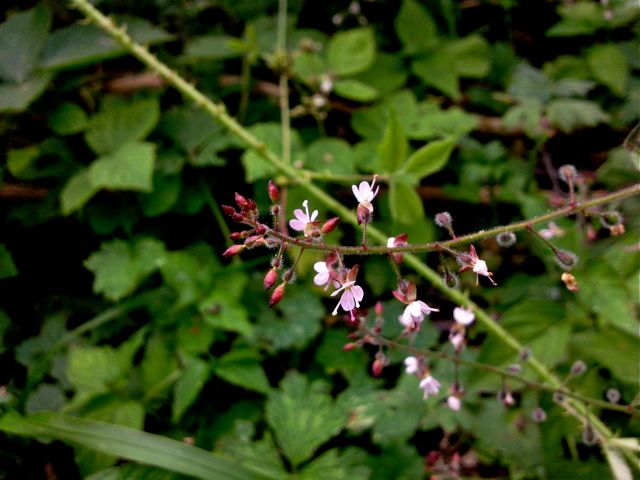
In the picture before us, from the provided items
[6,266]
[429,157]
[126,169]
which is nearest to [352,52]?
[429,157]

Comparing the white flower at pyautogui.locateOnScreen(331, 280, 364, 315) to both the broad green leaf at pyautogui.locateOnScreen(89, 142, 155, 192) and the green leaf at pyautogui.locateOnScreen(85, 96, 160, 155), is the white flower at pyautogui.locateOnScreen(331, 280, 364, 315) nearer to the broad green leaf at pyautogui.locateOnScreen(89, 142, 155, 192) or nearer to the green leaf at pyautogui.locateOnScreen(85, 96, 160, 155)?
the broad green leaf at pyautogui.locateOnScreen(89, 142, 155, 192)

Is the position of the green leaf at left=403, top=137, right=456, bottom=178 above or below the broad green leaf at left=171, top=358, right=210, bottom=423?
above

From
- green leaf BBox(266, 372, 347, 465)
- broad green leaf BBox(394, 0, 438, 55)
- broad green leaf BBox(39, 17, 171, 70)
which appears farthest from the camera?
broad green leaf BBox(394, 0, 438, 55)

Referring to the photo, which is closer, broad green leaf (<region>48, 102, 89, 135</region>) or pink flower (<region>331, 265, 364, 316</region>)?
pink flower (<region>331, 265, 364, 316</region>)

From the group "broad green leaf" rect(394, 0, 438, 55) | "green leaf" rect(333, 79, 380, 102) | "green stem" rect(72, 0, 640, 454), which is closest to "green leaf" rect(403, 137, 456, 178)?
"green stem" rect(72, 0, 640, 454)

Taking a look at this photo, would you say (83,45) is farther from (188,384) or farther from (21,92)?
(188,384)

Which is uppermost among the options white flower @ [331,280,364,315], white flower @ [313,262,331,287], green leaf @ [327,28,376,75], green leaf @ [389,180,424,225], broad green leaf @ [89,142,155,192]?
white flower @ [313,262,331,287]

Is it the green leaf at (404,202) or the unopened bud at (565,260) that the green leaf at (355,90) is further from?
the unopened bud at (565,260)
